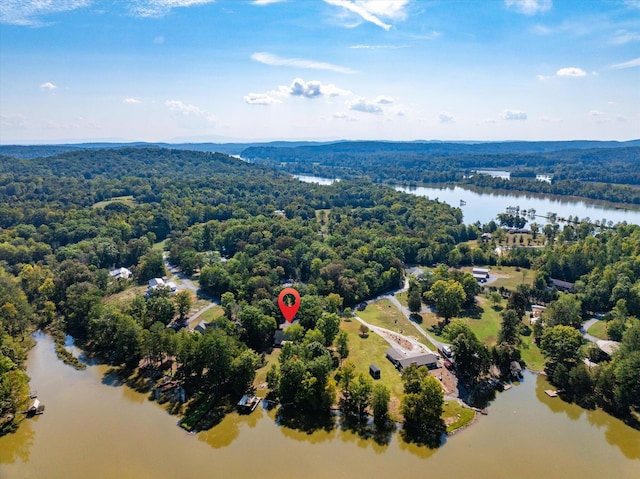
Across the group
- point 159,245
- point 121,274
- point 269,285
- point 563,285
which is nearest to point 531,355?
point 563,285

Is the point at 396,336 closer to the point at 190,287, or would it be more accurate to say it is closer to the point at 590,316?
the point at 590,316

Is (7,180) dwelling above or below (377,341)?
above

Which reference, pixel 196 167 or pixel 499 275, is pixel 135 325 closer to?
pixel 499 275

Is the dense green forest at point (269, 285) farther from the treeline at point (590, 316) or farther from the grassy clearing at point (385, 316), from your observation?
the grassy clearing at point (385, 316)

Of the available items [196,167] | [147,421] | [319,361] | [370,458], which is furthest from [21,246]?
[196,167]

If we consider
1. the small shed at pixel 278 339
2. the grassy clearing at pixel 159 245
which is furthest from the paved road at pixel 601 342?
the grassy clearing at pixel 159 245

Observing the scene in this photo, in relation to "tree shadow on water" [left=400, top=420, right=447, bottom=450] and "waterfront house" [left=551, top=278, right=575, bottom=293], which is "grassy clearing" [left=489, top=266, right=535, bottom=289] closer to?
"waterfront house" [left=551, top=278, right=575, bottom=293]
